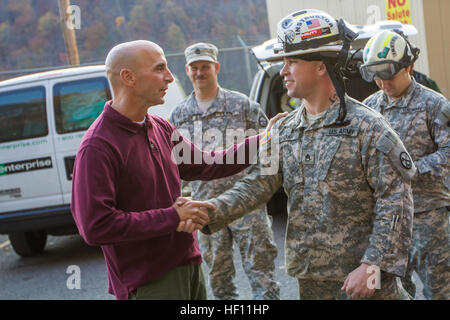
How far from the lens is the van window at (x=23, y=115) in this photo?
728 cm

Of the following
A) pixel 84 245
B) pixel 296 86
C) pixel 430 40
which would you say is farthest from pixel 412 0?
pixel 296 86

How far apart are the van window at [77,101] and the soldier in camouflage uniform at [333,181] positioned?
464cm

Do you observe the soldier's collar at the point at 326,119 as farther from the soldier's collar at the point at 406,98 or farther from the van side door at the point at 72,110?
the van side door at the point at 72,110

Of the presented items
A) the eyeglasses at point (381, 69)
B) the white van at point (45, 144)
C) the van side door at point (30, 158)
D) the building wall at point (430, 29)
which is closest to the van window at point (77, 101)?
the white van at point (45, 144)

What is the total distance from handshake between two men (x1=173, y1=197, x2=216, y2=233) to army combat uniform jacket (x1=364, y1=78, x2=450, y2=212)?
1.80 m

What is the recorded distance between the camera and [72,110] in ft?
23.8

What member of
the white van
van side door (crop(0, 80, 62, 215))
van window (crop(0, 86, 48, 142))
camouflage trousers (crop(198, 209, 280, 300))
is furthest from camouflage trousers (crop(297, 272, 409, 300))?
van window (crop(0, 86, 48, 142))

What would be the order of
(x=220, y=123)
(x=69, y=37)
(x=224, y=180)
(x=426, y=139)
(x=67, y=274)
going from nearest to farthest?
(x=426, y=139)
(x=224, y=180)
(x=220, y=123)
(x=67, y=274)
(x=69, y=37)

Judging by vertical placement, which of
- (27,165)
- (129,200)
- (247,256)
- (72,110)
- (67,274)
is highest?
(72,110)

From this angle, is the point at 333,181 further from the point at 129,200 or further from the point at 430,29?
the point at 430,29

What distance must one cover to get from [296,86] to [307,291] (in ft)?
3.32

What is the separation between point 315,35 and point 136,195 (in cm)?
114

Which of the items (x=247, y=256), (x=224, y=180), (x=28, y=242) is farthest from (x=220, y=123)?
(x=28, y=242)
